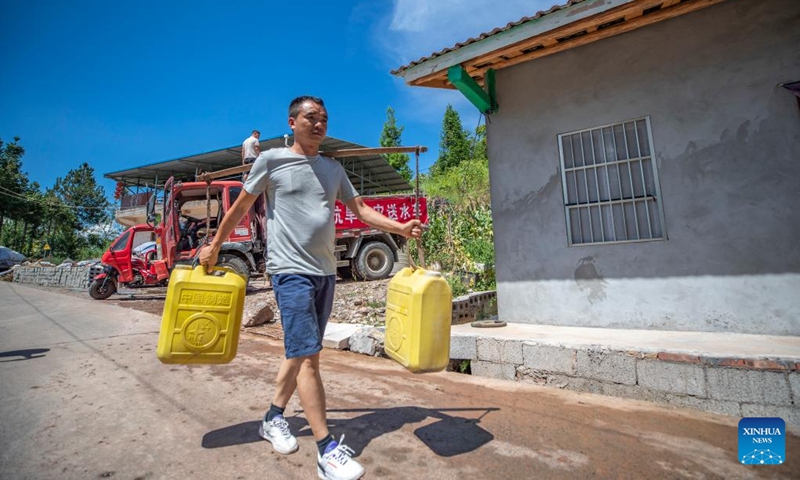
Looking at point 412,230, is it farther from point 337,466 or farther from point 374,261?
point 374,261

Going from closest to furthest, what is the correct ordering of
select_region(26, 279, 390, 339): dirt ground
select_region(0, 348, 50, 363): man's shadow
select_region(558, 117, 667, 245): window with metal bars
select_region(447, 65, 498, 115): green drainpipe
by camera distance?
select_region(558, 117, 667, 245): window with metal bars
select_region(0, 348, 50, 363): man's shadow
select_region(447, 65, 498, 115): green drainpipe
select_region(26, 279, 390, 339): dirt ground

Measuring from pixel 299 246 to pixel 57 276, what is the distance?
64.3 ft

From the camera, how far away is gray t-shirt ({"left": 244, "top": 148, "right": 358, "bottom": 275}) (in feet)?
6.39

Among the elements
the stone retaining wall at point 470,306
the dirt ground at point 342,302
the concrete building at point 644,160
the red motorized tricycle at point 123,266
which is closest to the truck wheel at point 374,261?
the dirt ground at point 342,302

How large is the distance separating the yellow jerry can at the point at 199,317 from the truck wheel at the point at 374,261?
25.6 ft

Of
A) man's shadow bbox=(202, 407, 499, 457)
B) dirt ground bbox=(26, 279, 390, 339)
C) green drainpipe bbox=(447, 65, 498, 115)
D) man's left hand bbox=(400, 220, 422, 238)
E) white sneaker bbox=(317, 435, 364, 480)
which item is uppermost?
green drainpipe bbox=(447, 65, 498, 115)

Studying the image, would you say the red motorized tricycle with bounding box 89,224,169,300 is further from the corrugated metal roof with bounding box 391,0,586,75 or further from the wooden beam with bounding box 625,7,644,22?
the wooden beam with bounding box 625,7,644,22

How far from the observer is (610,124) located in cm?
418

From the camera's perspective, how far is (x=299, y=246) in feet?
6.36

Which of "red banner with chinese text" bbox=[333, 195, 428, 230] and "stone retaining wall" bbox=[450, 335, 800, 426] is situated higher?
"red banner with chinese text" bbox=[333, 195, 428, 230]

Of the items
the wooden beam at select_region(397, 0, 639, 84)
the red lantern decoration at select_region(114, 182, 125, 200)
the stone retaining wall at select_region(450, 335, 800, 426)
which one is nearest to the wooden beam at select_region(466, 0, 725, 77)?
the wooden beam at select_region(397, 0, 639, 84)

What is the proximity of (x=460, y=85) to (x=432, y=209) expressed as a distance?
6522mm

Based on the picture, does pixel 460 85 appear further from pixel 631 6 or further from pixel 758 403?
pixel 758 403

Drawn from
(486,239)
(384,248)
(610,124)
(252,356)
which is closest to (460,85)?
(610,124)
